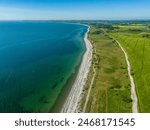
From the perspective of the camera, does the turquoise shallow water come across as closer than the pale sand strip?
No

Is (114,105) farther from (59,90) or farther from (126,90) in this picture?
(59,90)

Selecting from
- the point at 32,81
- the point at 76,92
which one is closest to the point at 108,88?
the point at 76,92

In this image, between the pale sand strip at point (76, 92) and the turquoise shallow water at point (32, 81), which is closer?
the pale sand strip at point (76, 92)

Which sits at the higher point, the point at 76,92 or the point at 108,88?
the point at 108,88

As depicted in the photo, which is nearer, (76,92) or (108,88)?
(76,92)

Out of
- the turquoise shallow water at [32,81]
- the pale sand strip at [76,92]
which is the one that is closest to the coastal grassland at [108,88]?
the pale sand strip at [76,92]

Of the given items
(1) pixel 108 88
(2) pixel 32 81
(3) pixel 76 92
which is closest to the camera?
(3) pixel 76 92

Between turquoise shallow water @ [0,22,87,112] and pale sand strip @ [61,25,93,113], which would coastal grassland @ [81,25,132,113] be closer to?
pale sand strip @ [61,25,93,113]

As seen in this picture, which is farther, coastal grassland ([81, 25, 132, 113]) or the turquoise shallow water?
the turquoise shallow water

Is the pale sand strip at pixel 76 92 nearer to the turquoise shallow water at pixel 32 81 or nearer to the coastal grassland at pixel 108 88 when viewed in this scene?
the coastal grassland at pixel 108 88

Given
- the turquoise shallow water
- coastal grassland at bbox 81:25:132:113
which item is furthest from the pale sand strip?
the turquoise shallow water

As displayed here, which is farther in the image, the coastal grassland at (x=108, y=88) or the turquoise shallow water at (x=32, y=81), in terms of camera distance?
the turquoise shallow water at (x=32, y=81)

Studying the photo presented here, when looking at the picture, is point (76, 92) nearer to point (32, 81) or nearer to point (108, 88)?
point (108, 88)
